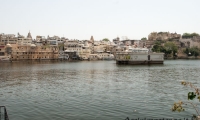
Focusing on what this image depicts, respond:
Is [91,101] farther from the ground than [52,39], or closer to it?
closer to it

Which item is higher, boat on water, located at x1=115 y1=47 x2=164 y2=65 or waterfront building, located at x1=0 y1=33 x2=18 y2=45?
waterfront building, located at x1=0 y1=33 x2=18 y2=45

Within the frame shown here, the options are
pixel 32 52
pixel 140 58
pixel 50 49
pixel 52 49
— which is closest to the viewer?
pixel 140 58

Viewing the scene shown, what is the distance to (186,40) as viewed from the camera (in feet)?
580

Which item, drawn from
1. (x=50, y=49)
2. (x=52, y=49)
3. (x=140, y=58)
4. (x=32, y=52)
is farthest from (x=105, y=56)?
(x=140, y=58)

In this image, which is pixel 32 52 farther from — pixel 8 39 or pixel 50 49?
pixel 8 39

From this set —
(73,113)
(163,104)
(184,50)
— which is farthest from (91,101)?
(184,50)

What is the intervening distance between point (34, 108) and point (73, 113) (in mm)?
3475

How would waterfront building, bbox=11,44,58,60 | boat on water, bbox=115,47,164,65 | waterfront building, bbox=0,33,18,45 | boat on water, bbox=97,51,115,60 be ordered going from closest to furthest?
boat on water, bbox=115,47,164,65, waterfront building, bbox=11,44,58,60, waterfront building, bbox=0,33,18,45, boat on water, bbox=97,51,115,60

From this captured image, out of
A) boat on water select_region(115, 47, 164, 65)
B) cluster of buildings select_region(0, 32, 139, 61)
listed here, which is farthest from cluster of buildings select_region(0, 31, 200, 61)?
boat on water select_region(115, 47, 164, 65)

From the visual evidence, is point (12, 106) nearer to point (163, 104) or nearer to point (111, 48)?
point (163, 104)

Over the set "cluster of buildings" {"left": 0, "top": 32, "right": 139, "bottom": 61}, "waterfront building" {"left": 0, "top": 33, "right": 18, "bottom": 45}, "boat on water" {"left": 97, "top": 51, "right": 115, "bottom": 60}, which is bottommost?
"boat on water" {"left": 97, "top": 51, "right": 115, "bottom": 60}

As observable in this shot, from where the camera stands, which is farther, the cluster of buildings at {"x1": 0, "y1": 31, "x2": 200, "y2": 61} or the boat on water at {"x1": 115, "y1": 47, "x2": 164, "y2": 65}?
the cluster of buildings at {"x1": 0, "y1": 31, "x2": 200, "y2": 61}

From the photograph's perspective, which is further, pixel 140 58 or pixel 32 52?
pixel 32 52

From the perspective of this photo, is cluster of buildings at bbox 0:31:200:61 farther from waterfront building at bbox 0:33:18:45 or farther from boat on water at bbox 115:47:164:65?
boat on water at bbox 115:47:164:65
